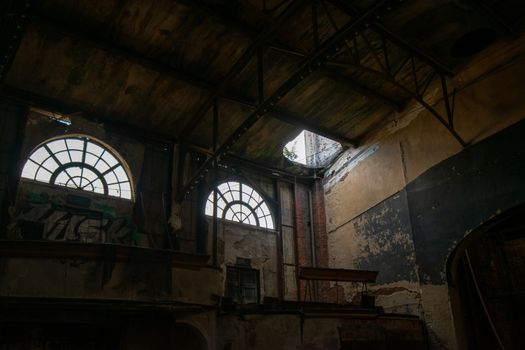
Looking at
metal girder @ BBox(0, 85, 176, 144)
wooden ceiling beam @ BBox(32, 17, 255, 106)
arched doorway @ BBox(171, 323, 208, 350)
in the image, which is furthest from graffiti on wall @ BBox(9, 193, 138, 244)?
wooden ceiling beam @ BBox(32, 17, 255, 106)

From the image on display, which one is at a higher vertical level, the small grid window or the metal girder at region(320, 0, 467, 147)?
the metal girder at region(320, 0, 467, 147)

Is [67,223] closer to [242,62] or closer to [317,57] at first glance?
[242,62]

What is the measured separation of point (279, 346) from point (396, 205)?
4.81 m

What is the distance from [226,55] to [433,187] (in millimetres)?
5528

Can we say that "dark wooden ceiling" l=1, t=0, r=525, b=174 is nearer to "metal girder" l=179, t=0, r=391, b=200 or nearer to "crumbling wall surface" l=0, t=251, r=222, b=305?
"metal girder" l=179, t=0, r=391, b=200

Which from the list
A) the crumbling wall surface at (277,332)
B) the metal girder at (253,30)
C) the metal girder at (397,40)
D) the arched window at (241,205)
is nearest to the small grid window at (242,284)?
the arched window at (241,205)

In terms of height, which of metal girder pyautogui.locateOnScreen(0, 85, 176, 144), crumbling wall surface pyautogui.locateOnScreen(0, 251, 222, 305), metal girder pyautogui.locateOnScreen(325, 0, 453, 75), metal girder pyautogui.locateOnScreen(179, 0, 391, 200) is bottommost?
crumbling wall surface pyautogui.locateOnScreen(0, 251, 222, 305)

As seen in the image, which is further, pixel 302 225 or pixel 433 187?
pixel 302 225

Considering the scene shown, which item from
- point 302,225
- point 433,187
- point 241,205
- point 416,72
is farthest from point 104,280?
point 416,72

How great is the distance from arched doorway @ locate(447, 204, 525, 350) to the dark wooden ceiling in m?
3.92

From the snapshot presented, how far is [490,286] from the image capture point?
1008 centimetres

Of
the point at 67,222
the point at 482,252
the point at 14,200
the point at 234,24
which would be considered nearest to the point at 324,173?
the point at 482,252

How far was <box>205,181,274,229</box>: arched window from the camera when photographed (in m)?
12.0

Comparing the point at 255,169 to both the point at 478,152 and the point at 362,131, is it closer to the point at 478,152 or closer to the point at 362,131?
the point at 362,131
